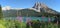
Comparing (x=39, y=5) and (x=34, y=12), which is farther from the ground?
(x=39, y=5)

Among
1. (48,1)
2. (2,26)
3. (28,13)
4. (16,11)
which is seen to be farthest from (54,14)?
(2,26)

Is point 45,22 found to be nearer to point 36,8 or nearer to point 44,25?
point 44,25

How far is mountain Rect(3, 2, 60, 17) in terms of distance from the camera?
8.87 ft

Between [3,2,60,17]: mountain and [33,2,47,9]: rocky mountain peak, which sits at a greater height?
[33,2,47,9]: rocky mountain peak

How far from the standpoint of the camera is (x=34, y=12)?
2.71m

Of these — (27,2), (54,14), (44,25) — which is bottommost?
(44,25)

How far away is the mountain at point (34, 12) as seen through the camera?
2.70m

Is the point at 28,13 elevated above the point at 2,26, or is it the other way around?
the point at 28,13

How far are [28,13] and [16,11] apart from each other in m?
0.20

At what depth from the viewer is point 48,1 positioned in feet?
8.83

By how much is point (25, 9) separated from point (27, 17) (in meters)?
0.13

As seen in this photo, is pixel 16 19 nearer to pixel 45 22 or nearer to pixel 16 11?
pixel 16 11

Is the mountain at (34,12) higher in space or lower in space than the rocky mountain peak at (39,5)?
lower

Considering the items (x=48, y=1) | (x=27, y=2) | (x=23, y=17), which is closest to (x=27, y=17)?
(x=23, y=17)
